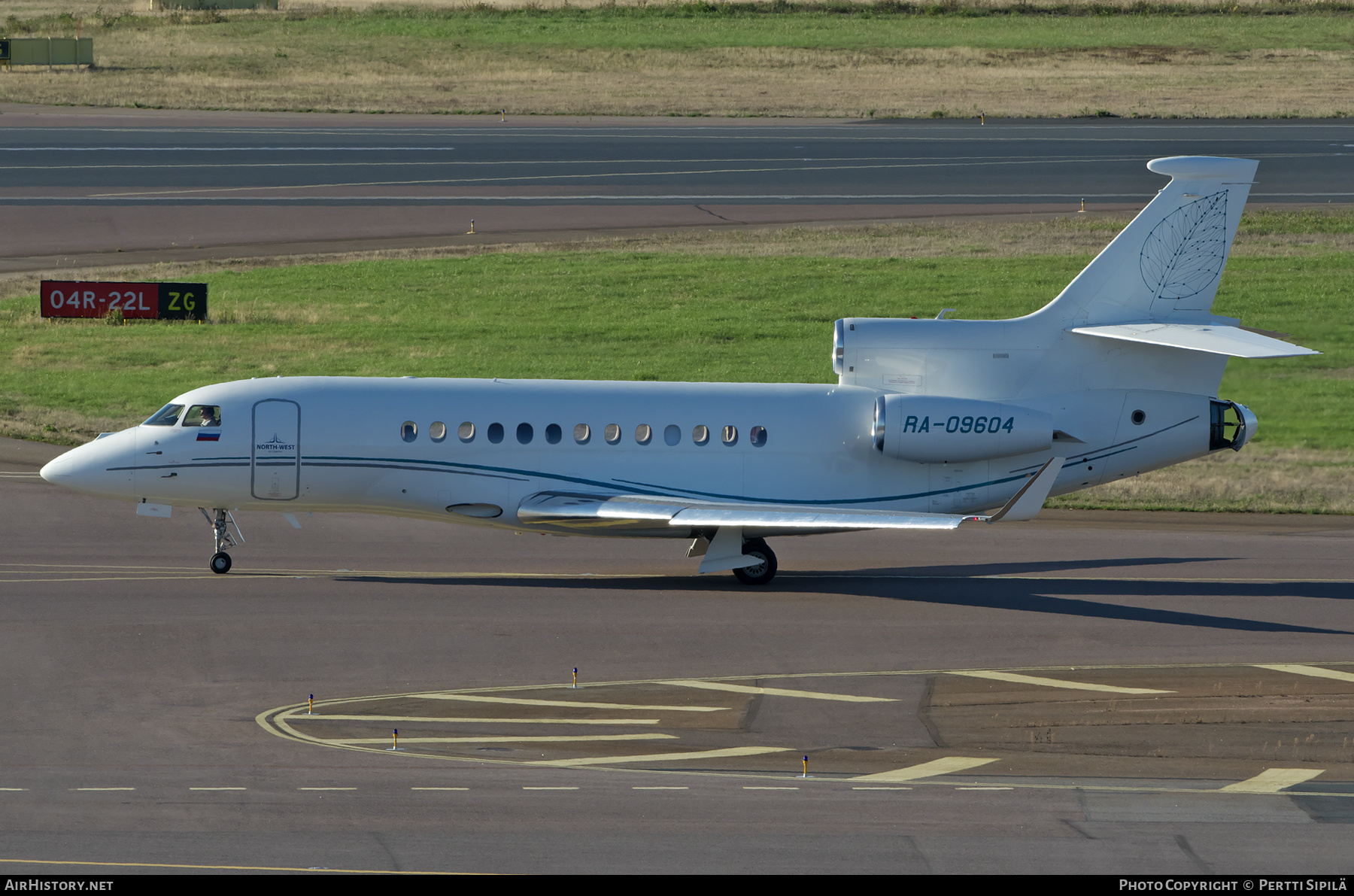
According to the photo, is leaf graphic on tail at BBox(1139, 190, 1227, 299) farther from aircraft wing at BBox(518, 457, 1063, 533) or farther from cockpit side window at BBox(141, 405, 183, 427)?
cockpit side window at BBox(141, 405, 183, 427)

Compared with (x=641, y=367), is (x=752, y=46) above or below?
above

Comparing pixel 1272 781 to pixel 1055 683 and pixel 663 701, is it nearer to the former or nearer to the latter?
pixel 1055 683

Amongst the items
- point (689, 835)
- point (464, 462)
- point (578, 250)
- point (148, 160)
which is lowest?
point (689, 835)

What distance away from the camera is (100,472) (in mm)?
29094

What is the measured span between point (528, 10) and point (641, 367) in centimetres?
7988

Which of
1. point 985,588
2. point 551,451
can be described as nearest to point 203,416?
point 551,451

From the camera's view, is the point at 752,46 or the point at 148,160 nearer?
the point at 148,160

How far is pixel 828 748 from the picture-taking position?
69.1ft

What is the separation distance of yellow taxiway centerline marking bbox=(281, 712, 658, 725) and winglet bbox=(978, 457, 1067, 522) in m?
Answer: 7.76

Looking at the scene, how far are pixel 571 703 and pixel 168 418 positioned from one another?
36.4 ft

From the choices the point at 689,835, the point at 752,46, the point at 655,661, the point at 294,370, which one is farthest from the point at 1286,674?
the point at 752,46

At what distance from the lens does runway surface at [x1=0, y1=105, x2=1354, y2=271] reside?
6353 cm

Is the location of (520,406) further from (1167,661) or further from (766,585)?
(1167,661)

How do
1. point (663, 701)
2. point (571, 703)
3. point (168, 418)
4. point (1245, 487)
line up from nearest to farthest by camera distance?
point (571, 703) → point (663, 701) → point (168, 418) → point (1245, 487)
